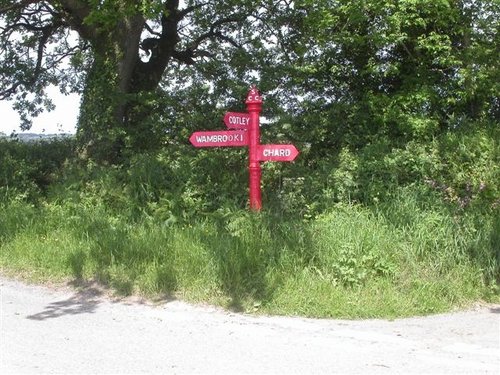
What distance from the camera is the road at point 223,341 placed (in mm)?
4820

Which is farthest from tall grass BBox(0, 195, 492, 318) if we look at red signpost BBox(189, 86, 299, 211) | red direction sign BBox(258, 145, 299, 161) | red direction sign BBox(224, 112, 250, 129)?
red direction sign BBox(224, 112, 250, 129)

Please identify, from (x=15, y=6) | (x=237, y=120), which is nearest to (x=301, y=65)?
(x=237, y=120)

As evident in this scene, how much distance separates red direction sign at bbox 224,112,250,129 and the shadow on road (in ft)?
8.81

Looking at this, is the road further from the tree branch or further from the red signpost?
the tree branch

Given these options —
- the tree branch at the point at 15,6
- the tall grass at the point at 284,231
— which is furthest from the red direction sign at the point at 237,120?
the tree branch at the point at 15,6

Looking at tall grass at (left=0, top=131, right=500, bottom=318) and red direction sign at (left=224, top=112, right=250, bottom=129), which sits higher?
red direction sign at (left=224, top=112, right=250, bottom=129)

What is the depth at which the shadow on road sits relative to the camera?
6.41 meters

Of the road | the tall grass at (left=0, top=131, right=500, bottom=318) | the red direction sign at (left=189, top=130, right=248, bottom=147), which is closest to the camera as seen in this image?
the road

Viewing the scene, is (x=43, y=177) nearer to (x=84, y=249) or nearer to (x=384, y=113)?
(x=84, y=249)

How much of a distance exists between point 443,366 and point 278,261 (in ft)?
8.59

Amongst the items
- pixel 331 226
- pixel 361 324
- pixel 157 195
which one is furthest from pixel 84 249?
pixel 361 324

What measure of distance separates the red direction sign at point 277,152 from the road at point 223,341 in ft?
7.81

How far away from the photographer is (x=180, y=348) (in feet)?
17.4

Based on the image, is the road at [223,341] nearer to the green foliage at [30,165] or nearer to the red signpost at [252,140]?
the red signpost at [252,140]
